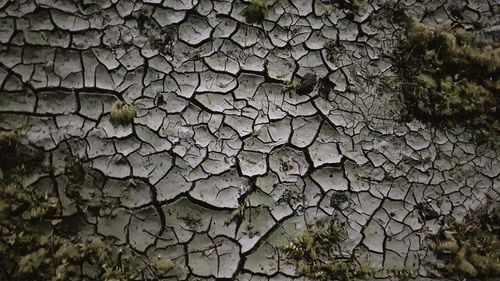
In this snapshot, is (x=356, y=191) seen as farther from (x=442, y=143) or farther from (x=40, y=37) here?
(x=40, y=37)

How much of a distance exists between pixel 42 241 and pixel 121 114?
90 centimetres

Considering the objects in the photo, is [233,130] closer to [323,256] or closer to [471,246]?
[323,256]

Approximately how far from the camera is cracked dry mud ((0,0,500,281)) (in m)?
2.87

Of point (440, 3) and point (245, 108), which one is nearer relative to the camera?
point (245, 108)

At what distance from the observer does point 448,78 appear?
11.3 feet

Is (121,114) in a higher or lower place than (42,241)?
higher

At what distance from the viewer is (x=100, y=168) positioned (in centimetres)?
288

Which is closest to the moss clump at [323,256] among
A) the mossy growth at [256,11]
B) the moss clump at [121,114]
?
the moss clump at [121,114]

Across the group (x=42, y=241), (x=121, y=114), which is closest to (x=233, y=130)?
(x=121, y=114)

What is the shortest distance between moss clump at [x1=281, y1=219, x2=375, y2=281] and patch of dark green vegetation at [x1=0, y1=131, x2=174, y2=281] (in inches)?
30.7

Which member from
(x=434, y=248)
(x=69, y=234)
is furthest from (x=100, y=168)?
(x=434, y=248)

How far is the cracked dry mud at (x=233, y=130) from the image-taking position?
2.87 m

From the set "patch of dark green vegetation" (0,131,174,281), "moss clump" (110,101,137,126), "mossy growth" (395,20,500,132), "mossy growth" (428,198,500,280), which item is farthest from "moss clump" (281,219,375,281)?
"moss clump" (110,101,137,126)

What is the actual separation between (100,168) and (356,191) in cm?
166
